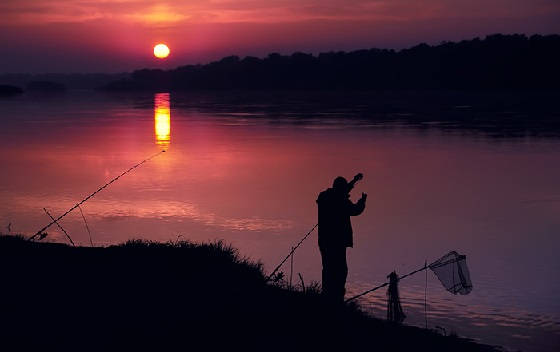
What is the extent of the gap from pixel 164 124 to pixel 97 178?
1511 inches

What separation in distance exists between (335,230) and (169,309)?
105 inches

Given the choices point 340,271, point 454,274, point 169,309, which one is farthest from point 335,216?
point 169,309

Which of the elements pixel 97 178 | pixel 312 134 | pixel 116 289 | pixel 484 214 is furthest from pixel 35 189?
pixel 312 134

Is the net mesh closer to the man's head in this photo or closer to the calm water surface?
the calm water surface

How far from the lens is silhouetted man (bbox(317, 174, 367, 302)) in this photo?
10922mm

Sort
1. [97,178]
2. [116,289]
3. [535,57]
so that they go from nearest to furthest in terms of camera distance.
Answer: [116,289], [97,178], [535,57]

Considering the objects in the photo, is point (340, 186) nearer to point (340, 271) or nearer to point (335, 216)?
point (335, 216)

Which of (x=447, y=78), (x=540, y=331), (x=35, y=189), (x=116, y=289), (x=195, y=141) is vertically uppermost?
(x=447, y=78)

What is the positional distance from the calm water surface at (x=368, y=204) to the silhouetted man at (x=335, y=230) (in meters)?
2.43

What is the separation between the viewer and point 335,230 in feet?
36.2

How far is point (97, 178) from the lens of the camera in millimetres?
31594

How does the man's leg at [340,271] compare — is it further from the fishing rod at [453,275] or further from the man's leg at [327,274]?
the fishing rod at [453,275]

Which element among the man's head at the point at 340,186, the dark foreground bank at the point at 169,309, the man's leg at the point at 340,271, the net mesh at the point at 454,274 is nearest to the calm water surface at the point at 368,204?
the net mesh at the point at 454,274

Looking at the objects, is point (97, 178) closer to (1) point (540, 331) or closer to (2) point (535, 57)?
(1) point (540, 331)
